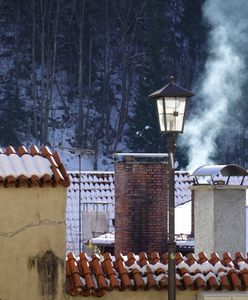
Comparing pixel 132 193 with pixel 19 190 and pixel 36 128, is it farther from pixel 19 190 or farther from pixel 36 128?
pixel 36 128

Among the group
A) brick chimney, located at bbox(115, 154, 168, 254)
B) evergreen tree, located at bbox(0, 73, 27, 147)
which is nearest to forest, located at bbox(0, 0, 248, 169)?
evergreen tree, located at bbox(0, 73, 27, 147)

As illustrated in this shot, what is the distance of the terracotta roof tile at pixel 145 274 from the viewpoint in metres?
13.5

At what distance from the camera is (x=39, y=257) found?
525 inches

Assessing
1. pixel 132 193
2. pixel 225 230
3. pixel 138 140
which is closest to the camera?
pixel 225 230

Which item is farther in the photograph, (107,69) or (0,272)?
(107,69)

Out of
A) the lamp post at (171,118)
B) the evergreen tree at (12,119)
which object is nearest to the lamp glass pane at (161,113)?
the lamp post at (171,118)

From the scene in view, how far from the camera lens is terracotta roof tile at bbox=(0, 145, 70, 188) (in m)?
13.2

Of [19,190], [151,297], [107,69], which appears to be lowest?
[151,297]

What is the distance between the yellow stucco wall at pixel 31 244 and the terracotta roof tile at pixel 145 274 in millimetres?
271

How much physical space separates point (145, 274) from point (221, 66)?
184 ft

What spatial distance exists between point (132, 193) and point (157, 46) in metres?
43.7

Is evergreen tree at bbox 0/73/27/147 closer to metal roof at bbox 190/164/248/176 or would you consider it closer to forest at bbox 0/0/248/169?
forest at bbox 0/0/248/169

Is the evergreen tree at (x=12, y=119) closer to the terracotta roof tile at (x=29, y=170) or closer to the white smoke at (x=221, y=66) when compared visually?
the white smoke at (x=221, y=66)

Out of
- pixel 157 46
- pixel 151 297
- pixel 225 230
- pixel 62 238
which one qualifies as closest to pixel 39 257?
pixel 62 238
